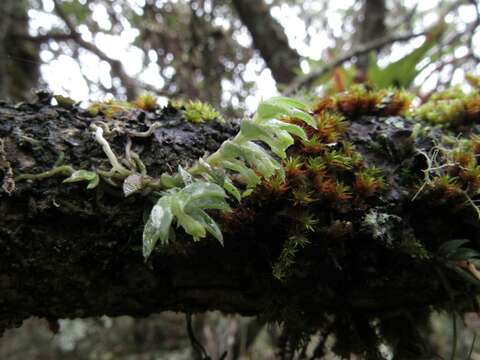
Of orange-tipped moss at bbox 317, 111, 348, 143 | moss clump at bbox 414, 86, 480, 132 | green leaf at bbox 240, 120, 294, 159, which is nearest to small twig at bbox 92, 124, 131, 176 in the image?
green leaf at bbox 240, 120, 294, 159

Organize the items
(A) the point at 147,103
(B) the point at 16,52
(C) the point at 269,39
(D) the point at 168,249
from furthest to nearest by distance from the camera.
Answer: (B) the point at 16,52 < (C) the point at 269,39 < (A) the point at 147,103 < (D) the point at 168,249

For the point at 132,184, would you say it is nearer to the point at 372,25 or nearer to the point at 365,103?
the point at 365,103

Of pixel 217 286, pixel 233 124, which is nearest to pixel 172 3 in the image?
pixel 233 124

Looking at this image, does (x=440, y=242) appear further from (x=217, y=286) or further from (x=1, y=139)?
(x=1, y=139)

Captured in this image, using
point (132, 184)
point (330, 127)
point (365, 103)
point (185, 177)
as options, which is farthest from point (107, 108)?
point (365, 103)

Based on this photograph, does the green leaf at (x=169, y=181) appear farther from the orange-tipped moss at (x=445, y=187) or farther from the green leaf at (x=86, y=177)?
the orange-tipped moss at (x=445, y=187)

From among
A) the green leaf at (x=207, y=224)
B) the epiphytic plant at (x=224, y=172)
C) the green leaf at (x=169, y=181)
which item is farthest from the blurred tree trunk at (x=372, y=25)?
the green leaf at (x=207, y=224)
